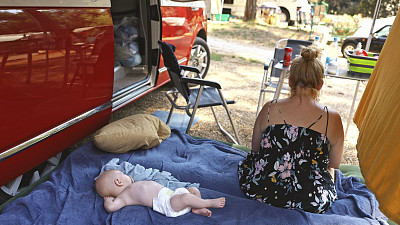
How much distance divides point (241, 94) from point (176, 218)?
3.91 m

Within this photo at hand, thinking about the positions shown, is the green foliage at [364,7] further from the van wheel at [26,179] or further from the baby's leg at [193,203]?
the van wheel at [26,179]

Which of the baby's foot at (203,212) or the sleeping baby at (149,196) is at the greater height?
the sleeping baby at (149,196)

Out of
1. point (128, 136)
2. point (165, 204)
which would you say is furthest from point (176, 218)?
point (128, 136)

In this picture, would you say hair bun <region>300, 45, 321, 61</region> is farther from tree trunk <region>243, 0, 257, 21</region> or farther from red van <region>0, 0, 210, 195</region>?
tree trunk <region>243, 0, 257, 21</region>

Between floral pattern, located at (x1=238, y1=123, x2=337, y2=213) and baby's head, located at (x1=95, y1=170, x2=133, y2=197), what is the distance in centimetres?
100

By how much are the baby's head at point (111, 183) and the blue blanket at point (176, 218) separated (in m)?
0.07

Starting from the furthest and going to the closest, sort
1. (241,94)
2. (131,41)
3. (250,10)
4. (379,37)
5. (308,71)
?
(250,10)
(379,37)
(241,94)
(131,41)
(308,71)

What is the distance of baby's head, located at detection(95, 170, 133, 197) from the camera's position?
227 cm

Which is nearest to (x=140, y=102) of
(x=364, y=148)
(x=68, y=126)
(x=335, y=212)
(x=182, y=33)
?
(x=182, y=33)

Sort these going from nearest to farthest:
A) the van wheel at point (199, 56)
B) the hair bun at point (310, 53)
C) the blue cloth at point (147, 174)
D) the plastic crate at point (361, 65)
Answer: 1. the hair bun at point (310, 53)
2. the blue cloth at point (147, 174)
3. the plastic crate at point (361, 65)
4. the van wheel at point (199, 56)

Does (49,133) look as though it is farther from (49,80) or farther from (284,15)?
(284,15)

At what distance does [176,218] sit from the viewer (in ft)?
6.88

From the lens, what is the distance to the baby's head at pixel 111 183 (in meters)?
2.27

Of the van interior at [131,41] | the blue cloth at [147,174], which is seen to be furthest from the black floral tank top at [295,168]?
the van interior at [131,41]
